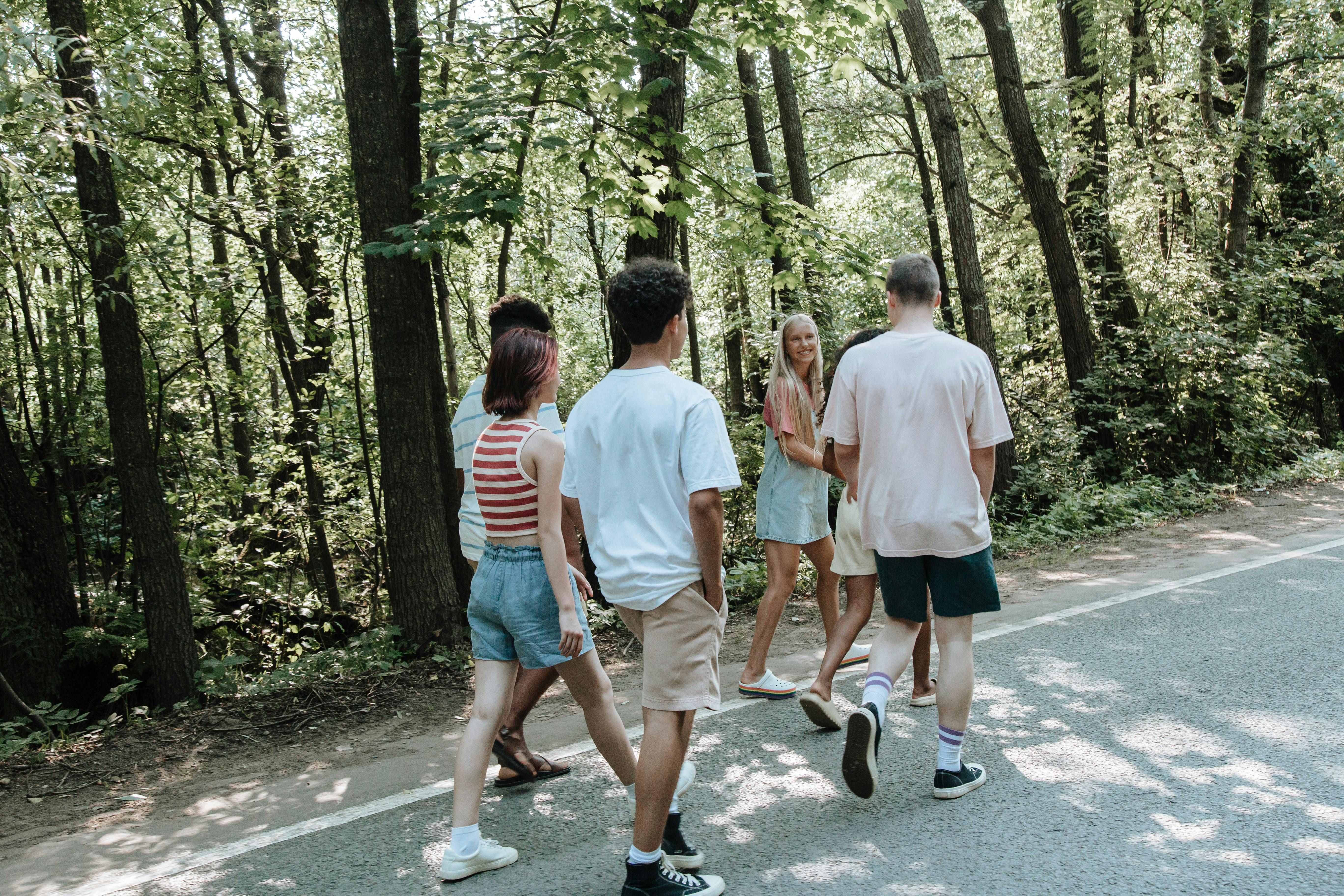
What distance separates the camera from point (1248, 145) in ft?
49.1

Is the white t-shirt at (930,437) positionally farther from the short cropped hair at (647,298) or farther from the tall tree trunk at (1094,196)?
the tall tree trunk at (1094,196)

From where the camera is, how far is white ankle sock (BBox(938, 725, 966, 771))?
12.2ft

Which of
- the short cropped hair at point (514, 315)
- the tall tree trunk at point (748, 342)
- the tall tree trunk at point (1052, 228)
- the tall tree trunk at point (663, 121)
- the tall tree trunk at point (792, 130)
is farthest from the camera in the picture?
the tall tree trunk at point (792, 130)

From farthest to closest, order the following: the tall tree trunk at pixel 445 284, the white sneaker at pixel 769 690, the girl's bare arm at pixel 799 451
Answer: the tall tree trunk at pixel 445 284 < the white sneaker at pixel 769 690 < the girl's bare arm at pixel 799 451

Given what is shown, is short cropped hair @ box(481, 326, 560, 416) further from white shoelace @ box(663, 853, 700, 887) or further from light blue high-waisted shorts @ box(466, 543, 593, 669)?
white shoelace @ box(663, 853, 700, 887)

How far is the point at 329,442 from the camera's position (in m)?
12.6

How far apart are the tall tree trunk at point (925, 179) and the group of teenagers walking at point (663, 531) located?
1364 centimetres

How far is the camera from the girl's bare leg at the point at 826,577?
514cm

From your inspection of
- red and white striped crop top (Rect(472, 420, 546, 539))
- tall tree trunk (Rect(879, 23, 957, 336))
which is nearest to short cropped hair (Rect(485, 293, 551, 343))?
red and white striped crop top (Rect(472, 420, 546, 539))

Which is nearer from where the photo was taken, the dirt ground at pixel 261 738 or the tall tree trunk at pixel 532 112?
the dirt ground at pixel 261 738

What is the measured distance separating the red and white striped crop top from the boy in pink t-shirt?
140 centimetres

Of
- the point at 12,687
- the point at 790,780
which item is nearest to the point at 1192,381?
the point at 790,780

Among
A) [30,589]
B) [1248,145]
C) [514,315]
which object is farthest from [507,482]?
[1248,145]

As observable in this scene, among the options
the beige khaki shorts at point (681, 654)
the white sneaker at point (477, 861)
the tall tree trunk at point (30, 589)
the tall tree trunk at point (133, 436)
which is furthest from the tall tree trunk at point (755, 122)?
the white sneaker at point (477, 861)
